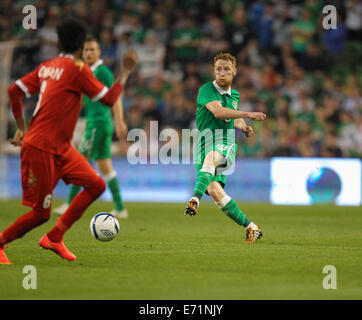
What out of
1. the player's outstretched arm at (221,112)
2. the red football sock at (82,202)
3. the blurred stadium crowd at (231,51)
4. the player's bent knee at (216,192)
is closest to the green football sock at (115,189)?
the player's bent knee at (216,192)

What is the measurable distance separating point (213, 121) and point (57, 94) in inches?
95.5

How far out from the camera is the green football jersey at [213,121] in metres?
8.35

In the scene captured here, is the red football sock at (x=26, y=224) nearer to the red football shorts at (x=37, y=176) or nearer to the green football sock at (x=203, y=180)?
the red football shorts at (x=37, y=176)

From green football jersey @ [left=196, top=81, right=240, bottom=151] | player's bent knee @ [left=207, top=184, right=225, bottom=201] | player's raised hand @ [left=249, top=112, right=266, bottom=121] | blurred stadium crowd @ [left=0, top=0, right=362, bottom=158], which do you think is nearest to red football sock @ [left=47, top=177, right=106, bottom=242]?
player's raised hand @ [left=249, top=112, right=266, bottom=121]

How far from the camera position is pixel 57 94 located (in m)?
6.43

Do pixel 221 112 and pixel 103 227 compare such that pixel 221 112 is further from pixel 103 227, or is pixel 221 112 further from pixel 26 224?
pixel 26 224

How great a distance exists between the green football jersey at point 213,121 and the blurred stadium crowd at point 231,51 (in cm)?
883

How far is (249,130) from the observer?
822cm

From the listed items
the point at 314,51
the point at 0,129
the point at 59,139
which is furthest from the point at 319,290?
the point at 314,51

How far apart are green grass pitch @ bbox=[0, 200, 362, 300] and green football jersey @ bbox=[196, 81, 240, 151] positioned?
3.60 ft

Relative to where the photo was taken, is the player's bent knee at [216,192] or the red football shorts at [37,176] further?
the player's bent knee at [216,192]

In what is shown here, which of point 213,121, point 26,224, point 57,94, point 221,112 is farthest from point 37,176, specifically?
point 213,121

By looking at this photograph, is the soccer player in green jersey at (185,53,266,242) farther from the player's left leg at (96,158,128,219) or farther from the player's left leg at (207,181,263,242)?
the player's left leg at (96,158,128,219)
